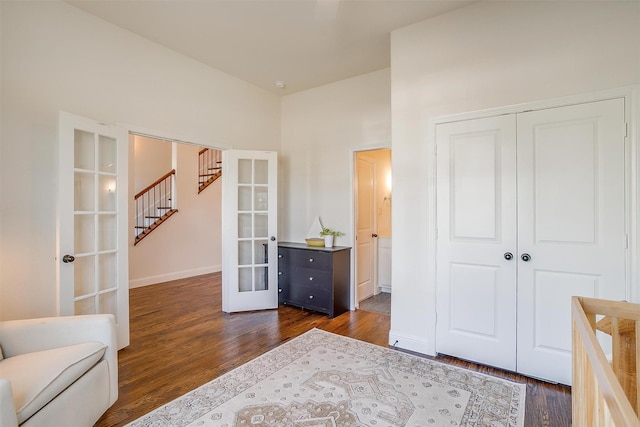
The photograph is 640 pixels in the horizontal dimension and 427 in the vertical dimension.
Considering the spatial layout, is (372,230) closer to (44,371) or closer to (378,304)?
(378,304)

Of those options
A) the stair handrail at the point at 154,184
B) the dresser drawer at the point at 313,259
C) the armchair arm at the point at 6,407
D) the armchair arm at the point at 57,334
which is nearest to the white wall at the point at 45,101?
the armchair arm at the point at 57,334

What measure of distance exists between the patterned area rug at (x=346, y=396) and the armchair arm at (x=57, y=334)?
0.51 metres

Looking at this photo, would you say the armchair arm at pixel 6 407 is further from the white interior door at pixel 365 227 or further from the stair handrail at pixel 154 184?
the stair handrail at pixel 154 184

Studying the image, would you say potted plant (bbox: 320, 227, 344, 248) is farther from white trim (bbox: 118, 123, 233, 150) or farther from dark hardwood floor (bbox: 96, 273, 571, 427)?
white trim (bbox: 118, 123, 233, 150)

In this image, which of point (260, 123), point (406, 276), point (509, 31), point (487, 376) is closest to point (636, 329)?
point (487, 376)

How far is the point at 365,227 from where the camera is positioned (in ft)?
14.9

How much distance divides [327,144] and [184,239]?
3.62m

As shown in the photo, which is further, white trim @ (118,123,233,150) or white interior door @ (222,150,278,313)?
white interior door @ (222,150,278,313)

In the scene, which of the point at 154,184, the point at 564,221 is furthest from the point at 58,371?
the point at 154,184

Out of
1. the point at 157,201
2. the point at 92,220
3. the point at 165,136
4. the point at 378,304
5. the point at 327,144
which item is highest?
the point at 327,144

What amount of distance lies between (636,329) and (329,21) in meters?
3.09

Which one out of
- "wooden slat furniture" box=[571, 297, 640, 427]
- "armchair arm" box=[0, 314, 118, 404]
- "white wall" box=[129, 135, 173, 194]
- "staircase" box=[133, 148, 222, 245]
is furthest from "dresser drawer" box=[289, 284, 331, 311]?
"white wall" box=[129, 135, 173, 194]

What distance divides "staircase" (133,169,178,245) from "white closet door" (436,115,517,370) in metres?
5.12

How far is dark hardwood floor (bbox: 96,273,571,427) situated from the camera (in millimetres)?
2062
